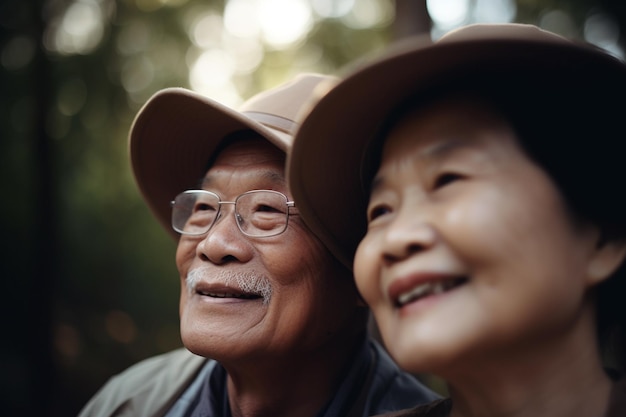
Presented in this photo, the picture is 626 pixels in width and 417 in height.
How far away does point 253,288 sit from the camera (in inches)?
84.8

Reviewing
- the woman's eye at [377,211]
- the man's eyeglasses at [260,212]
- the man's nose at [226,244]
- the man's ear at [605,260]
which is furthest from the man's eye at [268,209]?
the man's ear at [605,260]

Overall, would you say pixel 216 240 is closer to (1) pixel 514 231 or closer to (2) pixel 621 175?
(1) pixel 514 231

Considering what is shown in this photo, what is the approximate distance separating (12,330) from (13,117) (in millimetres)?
3072

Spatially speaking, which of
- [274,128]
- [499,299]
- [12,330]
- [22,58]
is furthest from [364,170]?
[12,330]

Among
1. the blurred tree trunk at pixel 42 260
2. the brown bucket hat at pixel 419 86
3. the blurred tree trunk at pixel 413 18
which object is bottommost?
→ the blurred tree trunk at pixel 42 260

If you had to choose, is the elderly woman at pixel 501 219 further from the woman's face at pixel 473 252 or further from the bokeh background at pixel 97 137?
the bokeh background at pixel 97 137

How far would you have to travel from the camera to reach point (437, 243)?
136 cm

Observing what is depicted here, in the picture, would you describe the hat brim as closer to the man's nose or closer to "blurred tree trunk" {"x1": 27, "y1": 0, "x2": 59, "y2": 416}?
the man's nose

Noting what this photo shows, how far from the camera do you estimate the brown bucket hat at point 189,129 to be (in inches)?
92.0

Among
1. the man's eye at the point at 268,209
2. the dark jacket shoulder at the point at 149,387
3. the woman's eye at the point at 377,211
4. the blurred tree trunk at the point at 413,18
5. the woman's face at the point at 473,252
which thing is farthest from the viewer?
the blurred tree trunk at the point at 413,18

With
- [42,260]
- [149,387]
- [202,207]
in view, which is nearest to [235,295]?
[202,207]

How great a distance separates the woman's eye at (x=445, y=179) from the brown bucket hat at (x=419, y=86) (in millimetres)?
266

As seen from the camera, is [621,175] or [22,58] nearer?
[621,175]

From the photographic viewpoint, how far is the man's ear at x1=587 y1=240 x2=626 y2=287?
1.43 m
